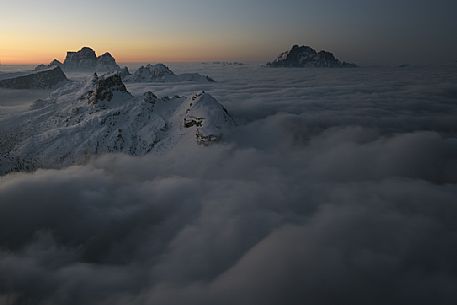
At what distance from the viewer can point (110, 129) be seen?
10981 cm

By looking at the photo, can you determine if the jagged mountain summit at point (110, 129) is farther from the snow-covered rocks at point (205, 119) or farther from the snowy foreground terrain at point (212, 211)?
the snowy foreground terrain at point (212, 211)

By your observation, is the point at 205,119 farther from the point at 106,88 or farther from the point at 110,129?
the point at 106,88

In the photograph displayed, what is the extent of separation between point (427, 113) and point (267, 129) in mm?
126771

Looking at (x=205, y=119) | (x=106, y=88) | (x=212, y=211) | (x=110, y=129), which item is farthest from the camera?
(x=106, y=88)

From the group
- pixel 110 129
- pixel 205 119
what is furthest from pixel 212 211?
pixel 110 129

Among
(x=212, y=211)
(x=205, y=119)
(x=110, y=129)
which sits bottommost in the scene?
(x=212, y=211)

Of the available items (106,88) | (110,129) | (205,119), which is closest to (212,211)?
(205,119)

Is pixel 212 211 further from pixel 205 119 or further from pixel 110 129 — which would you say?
pixel 110 129

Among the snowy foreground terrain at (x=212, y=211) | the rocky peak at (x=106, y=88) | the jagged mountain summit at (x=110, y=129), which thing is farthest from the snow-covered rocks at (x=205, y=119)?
the rocky peak at (x=106, y=88)

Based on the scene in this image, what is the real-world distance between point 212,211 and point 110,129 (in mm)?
57018

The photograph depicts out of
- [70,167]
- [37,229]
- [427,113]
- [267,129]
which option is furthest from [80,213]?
[427,113]

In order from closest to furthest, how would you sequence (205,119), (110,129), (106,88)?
(205,119) → (110,129) → (106,88)

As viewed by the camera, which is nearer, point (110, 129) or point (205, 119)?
point (205, 119)

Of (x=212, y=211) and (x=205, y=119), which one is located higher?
(x=205, y=119)
